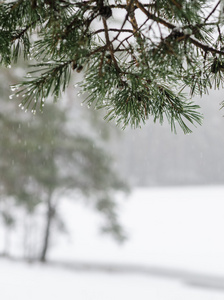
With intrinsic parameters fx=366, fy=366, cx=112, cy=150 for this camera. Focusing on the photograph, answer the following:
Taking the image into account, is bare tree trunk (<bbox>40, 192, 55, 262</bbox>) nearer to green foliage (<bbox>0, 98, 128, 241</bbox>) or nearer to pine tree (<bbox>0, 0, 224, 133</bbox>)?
green foliage (<bbox>0, 98, 128, 241</bbox>)

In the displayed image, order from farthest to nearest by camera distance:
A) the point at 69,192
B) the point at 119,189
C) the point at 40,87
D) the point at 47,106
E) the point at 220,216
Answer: the point at 220,216 < the point at 69,192 < the point at 119,189 < the point at 47,106 < the point at 40,87

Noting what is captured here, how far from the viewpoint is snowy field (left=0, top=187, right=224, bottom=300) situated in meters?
4.16

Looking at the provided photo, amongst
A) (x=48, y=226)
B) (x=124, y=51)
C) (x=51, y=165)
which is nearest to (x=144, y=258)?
(x=48, y=226)

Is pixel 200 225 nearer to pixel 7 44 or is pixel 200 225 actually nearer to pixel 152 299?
pixel 152 299

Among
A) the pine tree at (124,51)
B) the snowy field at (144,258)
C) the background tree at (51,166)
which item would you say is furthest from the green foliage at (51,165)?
the pine tree at (124,51)

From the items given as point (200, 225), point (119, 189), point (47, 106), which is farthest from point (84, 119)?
point (200, 225)

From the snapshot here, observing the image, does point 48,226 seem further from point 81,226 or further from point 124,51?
point 124,51

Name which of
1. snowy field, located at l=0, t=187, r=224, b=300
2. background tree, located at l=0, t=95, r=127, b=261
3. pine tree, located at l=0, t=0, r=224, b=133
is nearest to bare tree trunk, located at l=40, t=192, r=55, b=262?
background tree, located at l=0, t=95, r=127, b=261

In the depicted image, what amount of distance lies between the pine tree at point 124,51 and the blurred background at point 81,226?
11.1 feet

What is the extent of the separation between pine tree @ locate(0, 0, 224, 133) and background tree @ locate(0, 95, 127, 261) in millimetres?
3896

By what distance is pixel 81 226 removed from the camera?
8516mm

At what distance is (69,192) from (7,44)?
5068 mm

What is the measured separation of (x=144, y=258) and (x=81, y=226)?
2297 millimetres

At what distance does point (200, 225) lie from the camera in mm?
7980
